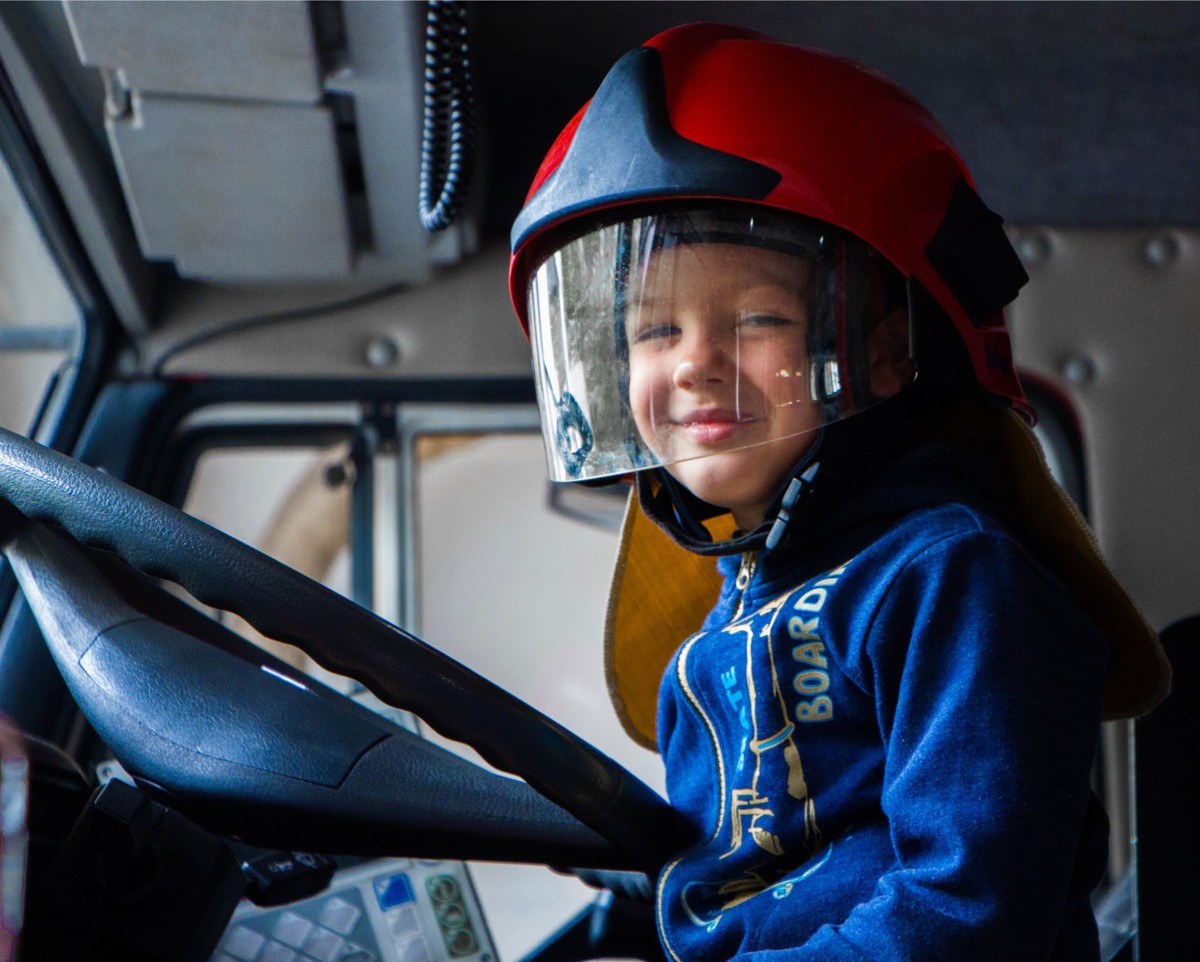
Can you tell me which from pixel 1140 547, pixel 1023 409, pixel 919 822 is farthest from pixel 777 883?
pixel 1140 547

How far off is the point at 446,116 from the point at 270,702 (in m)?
0.75

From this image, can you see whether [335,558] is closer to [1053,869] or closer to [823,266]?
[823,266]

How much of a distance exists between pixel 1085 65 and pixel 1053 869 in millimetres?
1161

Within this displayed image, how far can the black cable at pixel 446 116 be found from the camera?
1.34 metres

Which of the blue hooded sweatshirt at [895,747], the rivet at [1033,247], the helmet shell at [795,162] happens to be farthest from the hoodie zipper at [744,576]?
the rivet at [1033,247]

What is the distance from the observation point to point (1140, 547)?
167cm

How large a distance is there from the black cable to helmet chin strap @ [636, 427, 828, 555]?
418 mm

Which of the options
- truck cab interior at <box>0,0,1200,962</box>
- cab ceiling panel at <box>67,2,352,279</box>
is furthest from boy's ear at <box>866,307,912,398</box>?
cab ceiling panel at <box>67,2,352,279</box>

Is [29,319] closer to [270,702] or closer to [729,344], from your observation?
[270,702]

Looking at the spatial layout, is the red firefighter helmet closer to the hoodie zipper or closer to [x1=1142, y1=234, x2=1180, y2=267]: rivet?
the hoodie zipper

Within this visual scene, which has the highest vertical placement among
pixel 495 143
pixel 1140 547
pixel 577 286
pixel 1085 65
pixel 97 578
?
pixel 1085 65

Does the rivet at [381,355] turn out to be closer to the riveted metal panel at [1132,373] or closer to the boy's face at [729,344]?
the boy's face at [729,344]

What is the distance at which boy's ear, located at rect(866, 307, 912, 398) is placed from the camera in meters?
1.05

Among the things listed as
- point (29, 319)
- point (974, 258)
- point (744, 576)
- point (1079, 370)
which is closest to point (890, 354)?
point (974, 258)
